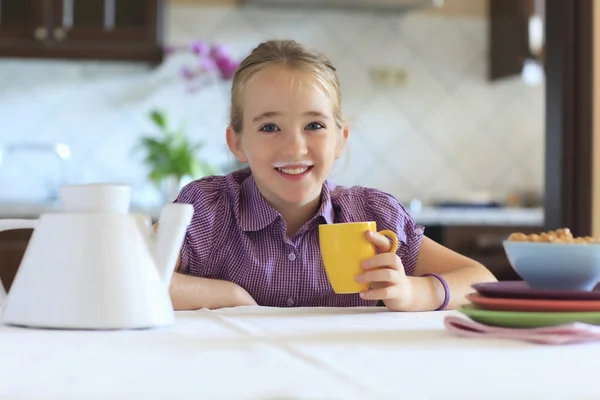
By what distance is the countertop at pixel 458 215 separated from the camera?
10.3 feet

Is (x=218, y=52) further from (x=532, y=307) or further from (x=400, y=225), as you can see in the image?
(x=532, y=307)

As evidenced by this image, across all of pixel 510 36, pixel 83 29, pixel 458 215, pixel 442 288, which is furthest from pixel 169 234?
pixel 510 36

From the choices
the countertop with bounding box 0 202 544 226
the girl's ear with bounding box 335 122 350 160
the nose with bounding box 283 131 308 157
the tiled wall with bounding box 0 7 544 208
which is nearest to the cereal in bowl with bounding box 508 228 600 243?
the nose with bounding box 283 131 308 157

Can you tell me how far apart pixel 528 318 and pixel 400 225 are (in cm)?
70

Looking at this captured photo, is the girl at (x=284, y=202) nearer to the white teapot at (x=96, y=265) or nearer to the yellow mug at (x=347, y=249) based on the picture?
the yellow mug at (x=347, y=249)

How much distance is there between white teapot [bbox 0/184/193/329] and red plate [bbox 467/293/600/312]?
319 millimetres

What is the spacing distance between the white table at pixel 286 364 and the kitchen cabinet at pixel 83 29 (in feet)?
8.52

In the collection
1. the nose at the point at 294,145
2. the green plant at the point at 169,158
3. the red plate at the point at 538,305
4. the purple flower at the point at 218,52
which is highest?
the purple flower at the point at 218,52

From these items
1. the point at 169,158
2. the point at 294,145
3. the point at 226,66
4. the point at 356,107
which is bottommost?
the point at 294,145

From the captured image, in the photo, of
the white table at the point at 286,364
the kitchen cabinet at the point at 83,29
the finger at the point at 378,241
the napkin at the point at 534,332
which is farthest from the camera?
the kitchen cabinet at the point at 83,29

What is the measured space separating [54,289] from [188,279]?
0.44 m

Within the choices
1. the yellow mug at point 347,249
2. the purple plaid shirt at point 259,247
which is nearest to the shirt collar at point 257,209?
the purple plaid shirt at point 259,247

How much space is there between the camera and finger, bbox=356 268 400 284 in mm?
1133

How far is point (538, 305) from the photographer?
0.90 meters
